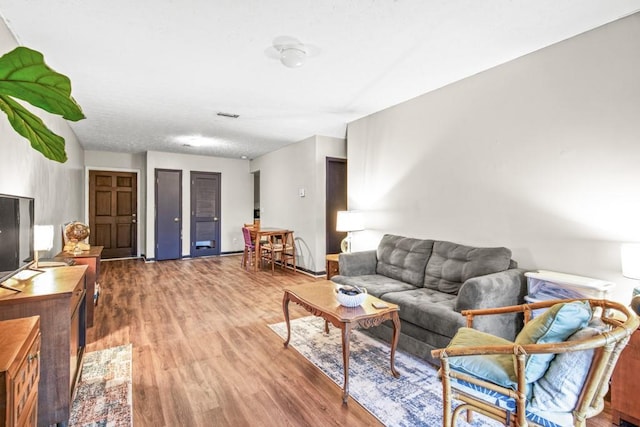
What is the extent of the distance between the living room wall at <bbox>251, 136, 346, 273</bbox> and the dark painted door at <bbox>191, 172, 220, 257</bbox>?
4.99 ft

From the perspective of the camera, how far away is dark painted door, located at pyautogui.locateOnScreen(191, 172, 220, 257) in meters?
7.61

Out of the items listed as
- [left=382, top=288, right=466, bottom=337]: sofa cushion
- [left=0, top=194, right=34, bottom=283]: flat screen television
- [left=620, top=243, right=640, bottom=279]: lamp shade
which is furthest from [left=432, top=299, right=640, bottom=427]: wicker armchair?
[left=0, top=194, right=34, bottom=283]: flat screen television

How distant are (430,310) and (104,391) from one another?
2305 mm

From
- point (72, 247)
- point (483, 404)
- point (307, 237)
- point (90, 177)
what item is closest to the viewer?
point (483, 404)

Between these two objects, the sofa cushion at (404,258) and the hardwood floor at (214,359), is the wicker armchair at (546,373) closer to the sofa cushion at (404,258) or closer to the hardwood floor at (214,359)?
the hardwood floor at (214,359)

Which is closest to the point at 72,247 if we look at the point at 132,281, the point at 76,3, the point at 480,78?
the point at 132,281

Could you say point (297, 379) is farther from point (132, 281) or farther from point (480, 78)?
point (132, 281)

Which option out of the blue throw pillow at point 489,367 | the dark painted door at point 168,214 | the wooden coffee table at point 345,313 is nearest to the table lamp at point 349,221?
the wooden coffee table at point 345,313

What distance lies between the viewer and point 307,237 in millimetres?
5848

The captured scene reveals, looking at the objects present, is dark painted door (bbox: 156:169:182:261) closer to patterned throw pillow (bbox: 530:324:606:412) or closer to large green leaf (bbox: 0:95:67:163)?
large green leaf (bbox: 0:95:67:163)

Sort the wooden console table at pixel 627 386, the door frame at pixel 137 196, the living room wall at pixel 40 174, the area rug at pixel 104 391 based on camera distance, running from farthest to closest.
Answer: the door frame at pixel 137 196 < the living room wall at pixel 40 174 < the area rug at pixel 104 391 < the wooden console table at pixel 627 386

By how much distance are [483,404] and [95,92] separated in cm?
433

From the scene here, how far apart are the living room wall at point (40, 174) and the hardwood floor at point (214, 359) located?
126 cm

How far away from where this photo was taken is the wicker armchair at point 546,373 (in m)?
1.23
